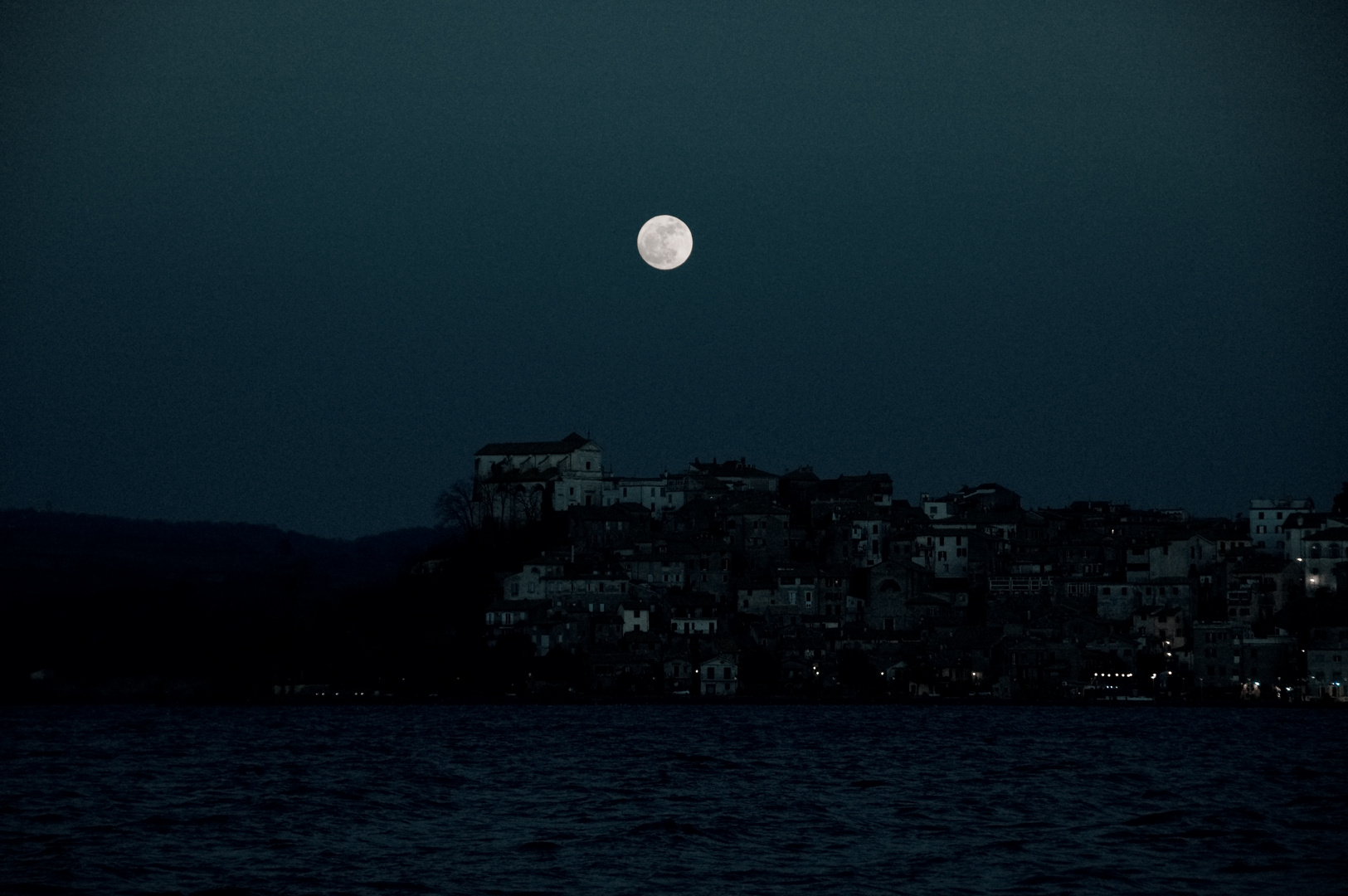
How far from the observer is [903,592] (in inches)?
3339

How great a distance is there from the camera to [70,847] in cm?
2919

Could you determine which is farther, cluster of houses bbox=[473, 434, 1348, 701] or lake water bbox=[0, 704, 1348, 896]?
cluster of houses bbox=[473, 434, 1348, 701]

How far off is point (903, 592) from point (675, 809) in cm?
5024

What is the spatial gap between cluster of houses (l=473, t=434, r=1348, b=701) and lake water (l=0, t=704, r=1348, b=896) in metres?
14.2

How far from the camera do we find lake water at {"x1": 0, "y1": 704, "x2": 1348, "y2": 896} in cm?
2616

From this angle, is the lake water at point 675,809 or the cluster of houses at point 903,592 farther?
the cluster of houses at point 903,592

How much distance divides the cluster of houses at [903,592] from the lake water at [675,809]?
1423 centimetres

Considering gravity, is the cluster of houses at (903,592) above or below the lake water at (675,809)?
above

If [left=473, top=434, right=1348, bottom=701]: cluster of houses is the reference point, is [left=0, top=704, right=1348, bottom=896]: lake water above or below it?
below

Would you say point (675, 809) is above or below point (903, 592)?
below

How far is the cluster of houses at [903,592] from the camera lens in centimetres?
7900

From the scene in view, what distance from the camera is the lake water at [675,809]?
2616 cm

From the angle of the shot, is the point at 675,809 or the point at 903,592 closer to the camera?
the point at 675,809

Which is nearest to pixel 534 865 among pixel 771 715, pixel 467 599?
pixel 771 715
